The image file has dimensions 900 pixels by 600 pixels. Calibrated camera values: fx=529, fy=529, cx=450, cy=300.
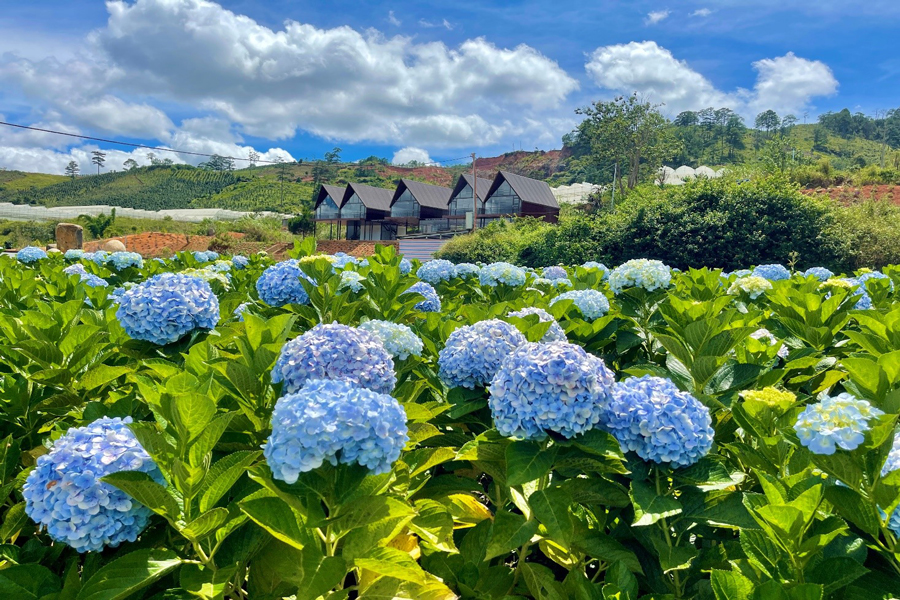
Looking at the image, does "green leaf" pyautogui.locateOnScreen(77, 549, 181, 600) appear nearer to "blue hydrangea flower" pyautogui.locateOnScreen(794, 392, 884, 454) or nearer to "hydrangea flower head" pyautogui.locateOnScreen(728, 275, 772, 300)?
"blue hydrangea flower" pyautogui.locateOnScreen(794, 392, 884, 454)

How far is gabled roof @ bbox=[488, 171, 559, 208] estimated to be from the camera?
4341 cm

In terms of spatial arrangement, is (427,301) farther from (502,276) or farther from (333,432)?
(333,432)

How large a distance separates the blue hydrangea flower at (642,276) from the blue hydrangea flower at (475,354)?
1.44 meters

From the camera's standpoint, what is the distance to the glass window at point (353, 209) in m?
49.1

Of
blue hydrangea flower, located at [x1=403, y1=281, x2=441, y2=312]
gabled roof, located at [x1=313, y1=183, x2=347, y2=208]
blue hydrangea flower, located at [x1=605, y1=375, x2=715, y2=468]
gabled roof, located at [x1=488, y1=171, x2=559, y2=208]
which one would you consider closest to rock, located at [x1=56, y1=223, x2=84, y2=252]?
blue hydrangea flower, located at [x1=403, y1=281, x2=441, y2=312]

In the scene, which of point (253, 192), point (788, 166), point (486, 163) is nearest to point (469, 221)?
point (788, 166)

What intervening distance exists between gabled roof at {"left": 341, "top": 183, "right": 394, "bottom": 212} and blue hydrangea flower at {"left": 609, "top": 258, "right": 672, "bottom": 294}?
153 feet

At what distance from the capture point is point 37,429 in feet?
6.05

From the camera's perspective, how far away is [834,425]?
106 centimetres

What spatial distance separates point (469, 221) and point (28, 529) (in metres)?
45.3

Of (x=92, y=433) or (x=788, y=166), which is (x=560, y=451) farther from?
(x=788, y=166)

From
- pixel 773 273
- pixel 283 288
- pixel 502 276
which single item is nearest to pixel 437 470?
pixel 283 288

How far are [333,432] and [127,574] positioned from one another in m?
0.50

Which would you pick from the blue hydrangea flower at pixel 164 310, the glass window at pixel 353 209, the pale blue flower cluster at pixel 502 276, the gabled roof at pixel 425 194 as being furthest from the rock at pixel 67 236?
the glass window at pixel 353 209
